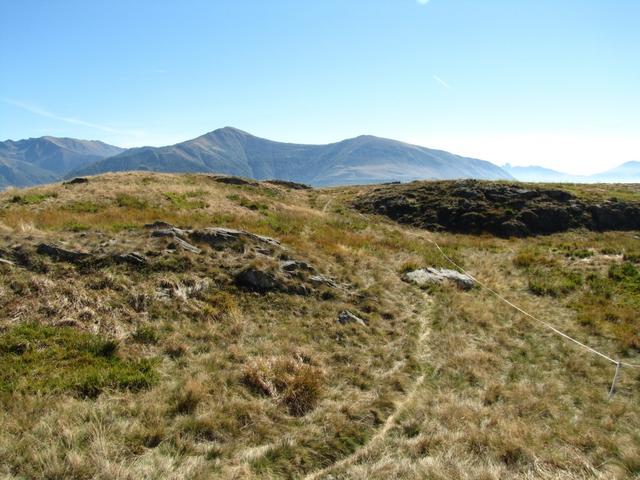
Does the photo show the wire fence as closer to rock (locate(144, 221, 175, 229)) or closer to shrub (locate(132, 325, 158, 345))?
shrub (locate(132, 325, 158, 345))

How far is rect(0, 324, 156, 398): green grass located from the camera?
786 centimetres

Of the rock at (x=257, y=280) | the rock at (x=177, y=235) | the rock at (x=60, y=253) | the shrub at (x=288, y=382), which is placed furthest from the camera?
the rock at (x=177, y=235)

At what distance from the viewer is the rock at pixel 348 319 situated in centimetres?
1352

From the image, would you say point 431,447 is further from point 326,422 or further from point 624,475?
point 624,475

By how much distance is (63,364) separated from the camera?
8.69 metres

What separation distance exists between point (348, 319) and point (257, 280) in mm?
3933

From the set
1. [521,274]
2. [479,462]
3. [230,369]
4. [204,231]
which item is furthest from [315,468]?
[521,274]

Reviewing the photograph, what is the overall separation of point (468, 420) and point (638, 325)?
33.7ft

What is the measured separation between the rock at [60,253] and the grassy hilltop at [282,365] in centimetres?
7

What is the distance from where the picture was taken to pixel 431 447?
744cm

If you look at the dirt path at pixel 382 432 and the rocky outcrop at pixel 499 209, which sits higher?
the rocky outcrop at pixel 499 209

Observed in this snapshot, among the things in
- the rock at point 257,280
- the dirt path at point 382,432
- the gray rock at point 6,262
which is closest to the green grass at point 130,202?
the gray rock at point 6,262

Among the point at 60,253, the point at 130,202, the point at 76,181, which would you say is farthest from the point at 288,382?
the point at 76,181

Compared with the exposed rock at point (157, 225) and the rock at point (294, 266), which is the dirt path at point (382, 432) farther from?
the exposed rock at point (157, 225)
